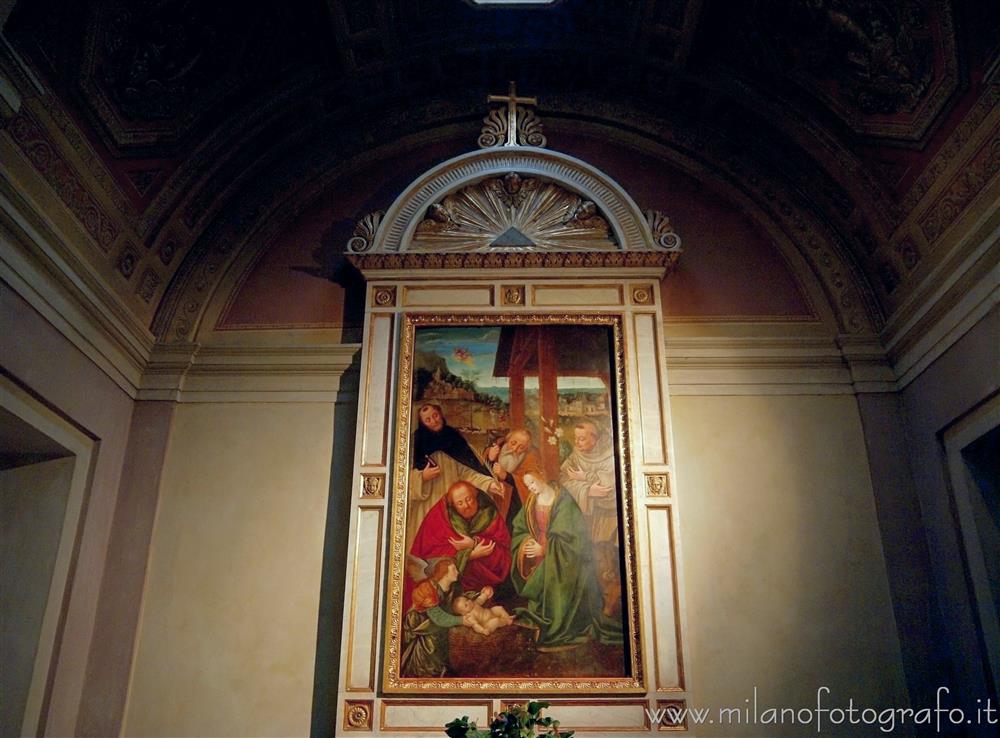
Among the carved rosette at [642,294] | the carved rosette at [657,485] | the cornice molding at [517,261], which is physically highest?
the cornice molding at [517,261]

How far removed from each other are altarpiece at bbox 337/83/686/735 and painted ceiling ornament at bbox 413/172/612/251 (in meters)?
0.02

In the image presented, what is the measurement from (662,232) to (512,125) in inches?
60.5

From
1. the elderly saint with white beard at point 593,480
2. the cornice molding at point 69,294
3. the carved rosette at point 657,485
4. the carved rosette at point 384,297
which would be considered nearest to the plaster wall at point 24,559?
the cornice molding at point 69,294

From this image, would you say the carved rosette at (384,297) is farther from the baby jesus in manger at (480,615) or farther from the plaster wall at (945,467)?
the plaster wall at (945,467)

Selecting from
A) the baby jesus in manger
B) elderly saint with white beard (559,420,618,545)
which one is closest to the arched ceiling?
elderly saint with white beard (559,420,618,545)

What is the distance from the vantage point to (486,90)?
803cm

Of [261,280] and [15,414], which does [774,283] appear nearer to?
[261,280]

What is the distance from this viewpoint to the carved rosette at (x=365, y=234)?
7.05 metres

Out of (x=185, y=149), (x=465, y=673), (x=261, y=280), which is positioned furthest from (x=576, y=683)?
(x=185, y=149)

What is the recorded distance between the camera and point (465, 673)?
5676mm

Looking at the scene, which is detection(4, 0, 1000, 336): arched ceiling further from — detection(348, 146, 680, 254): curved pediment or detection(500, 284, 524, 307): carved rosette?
detection(500, 284, 524, 307): carved rosette

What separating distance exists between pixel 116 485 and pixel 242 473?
0.87 meters

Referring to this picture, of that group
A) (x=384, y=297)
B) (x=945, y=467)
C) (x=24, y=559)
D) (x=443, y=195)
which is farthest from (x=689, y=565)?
(x=24, y=559)

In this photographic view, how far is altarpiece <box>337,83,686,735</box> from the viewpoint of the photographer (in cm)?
567
